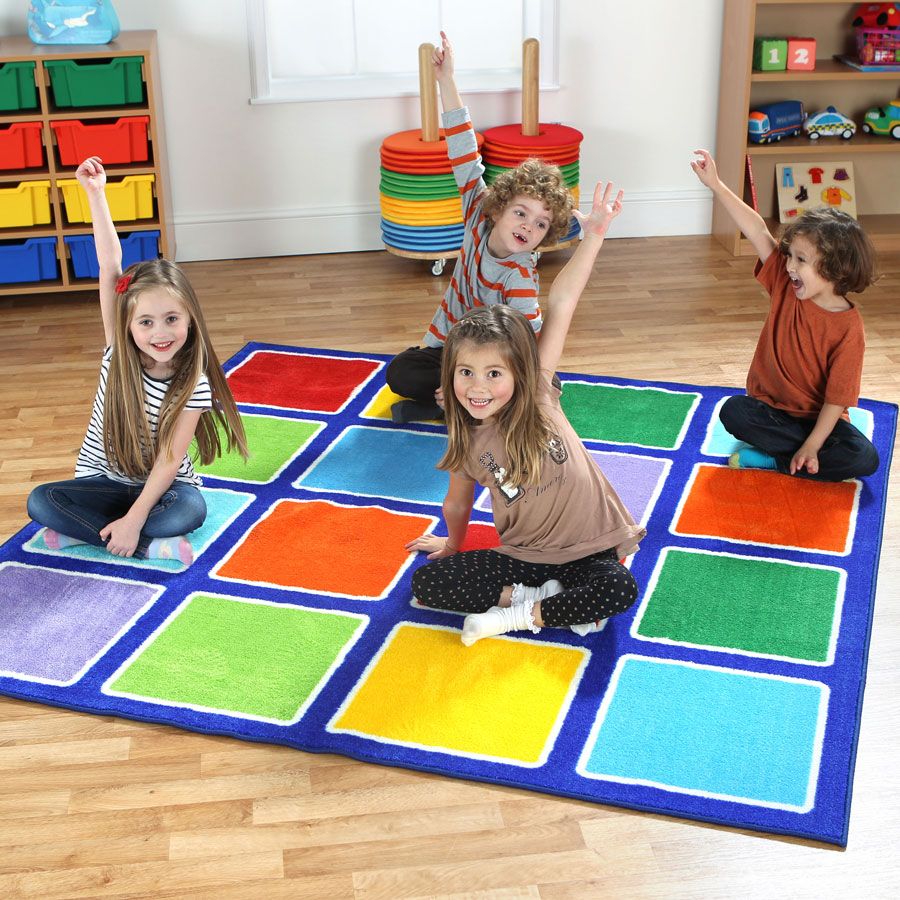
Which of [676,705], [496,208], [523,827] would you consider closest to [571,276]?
[496,208]

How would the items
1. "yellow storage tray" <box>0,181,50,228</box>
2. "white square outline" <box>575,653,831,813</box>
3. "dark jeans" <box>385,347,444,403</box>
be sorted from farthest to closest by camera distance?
"yellow storage tray" <box>0,181,50,228</box> < "dark jeans" <box>385,347,444,403</box> < "white square outline" <box>575,653,831,813</box>

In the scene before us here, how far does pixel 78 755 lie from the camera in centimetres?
197

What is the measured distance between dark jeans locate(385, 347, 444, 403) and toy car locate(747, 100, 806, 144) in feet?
5.63

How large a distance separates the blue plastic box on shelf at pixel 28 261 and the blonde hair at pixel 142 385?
152 centimetres

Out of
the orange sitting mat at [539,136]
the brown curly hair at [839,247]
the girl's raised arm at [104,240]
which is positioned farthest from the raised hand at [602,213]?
the orange sitting mat at [539,136]

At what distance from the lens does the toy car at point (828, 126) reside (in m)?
4.20

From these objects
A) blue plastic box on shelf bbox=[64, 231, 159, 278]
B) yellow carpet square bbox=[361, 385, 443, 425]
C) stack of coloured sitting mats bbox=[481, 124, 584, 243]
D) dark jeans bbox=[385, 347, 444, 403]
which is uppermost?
stack of coloured sitting mats bbox=[481, 124, 584, 243]

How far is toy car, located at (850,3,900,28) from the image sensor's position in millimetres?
4051

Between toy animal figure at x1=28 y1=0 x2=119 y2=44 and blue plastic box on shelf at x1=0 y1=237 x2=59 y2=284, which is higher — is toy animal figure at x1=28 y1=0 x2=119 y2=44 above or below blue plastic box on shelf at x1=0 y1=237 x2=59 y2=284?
above

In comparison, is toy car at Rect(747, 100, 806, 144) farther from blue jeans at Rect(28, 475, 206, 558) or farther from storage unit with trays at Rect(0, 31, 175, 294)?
blue jeans at Rect(28, 475, 206, 558)

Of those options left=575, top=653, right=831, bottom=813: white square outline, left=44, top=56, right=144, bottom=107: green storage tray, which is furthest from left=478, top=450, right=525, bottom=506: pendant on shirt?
left=44, top=56, right=144, bottom=107: green storage tray

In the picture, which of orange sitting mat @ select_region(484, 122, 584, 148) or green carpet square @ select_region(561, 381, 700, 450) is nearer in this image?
green carpet square @ select_region(561, 381, 700, 450)

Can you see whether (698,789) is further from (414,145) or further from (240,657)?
(414,145)

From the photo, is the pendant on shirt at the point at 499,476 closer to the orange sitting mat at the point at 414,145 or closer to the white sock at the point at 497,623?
the white sock at the point at 497,623
